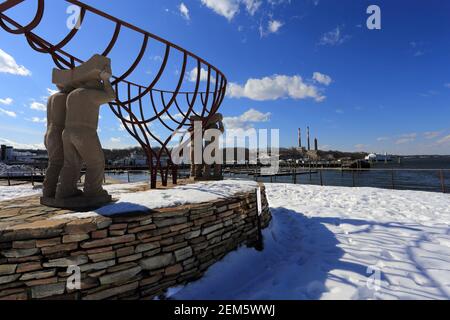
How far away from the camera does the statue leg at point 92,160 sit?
3112 millimetres

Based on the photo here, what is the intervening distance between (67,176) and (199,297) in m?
2.37

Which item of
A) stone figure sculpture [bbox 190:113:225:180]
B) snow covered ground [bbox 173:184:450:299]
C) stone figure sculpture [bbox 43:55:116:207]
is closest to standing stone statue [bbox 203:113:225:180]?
stone figure sculpture [bbox 190:113:225:180]

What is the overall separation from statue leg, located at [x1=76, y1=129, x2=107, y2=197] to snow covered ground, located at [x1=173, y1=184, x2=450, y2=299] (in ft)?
5.75

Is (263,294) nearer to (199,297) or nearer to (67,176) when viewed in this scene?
(199,297)

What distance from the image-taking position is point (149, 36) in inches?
171

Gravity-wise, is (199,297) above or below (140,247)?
below

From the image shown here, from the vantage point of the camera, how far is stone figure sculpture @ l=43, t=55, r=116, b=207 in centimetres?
309

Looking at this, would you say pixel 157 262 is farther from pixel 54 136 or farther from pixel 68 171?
pixel 54 136

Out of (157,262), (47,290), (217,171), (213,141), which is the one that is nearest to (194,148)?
(213,141)

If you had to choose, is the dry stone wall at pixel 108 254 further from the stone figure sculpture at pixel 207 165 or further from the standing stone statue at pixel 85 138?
the stone figure sculpture at pixel 207 165

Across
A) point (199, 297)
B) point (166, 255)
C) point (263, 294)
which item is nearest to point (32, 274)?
point (166, 255)

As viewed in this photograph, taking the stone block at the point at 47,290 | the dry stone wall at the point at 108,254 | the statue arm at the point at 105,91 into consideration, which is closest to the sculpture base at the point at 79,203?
the dry stone wall at the point at 108,254

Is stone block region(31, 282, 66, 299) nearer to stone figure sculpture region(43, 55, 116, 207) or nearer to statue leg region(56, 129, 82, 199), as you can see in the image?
stone figure sculpture region(43, 55, 116, 207)
